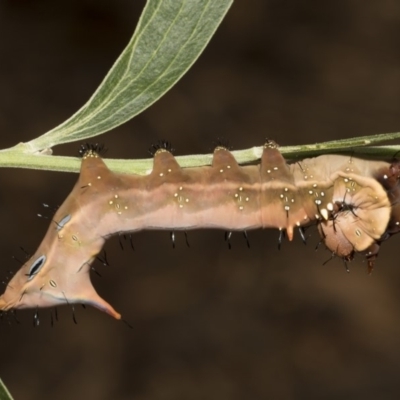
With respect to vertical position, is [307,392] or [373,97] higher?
[373,97]

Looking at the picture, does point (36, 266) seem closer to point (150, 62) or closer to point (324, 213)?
point (150, 62)

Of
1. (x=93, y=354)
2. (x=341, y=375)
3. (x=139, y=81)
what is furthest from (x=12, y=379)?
(x=139, y=81)

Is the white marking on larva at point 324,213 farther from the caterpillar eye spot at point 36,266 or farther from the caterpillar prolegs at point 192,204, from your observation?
the caterpillar eye spot at point 36,266

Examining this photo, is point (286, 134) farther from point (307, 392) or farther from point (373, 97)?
point (307, 392)

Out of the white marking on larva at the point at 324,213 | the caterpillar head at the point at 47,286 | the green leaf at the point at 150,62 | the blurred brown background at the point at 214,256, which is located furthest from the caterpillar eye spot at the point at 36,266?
the blurred brown background at the point at 214,256

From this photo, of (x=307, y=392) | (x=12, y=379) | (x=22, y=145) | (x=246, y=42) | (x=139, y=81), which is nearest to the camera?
(x=22, y=145)

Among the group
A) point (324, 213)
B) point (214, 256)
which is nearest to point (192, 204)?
point (324, 213)

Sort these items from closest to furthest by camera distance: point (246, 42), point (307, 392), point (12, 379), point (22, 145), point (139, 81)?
point (22, 145)
point (139, 81)
point (12, 379)
point (307, 392)
point (246, 42)
